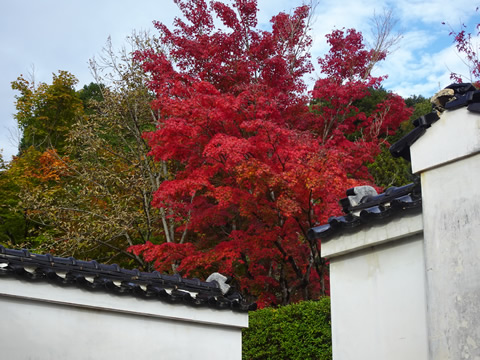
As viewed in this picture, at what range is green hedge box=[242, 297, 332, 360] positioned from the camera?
1328cm

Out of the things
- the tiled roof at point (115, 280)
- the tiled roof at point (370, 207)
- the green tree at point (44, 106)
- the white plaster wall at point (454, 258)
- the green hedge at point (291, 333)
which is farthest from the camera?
the green tree at point (44, 106)

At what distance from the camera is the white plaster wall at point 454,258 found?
5.56 meters

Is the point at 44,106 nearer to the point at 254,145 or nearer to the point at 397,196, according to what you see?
the point at 254,145

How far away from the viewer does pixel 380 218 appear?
23.0 feet

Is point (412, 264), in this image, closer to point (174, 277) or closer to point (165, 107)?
point (174, 277)

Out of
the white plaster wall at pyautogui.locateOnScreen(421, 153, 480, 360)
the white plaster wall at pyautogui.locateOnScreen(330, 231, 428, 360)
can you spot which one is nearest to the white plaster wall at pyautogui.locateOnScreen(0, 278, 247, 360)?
the white plaster wall at pyautogui.locateOnScreen(330, 231, 428, 360)

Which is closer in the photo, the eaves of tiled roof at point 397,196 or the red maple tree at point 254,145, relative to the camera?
the eaves of tiled roof at point 397,196

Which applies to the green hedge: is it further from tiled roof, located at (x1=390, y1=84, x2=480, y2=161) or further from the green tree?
the green tree

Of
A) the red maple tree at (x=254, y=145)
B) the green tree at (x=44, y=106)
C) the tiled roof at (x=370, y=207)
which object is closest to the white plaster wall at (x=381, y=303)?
the tiled roof at (x=370, y=207)

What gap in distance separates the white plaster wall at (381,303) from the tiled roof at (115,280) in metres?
2.53

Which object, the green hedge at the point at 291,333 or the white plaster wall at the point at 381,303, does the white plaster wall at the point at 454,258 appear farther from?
the green hedge at the point at 291,333

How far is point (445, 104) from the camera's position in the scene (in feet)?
20.5

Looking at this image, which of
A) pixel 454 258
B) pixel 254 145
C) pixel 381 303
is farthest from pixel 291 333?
pixel 454 258

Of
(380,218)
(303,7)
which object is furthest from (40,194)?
(380,218)
